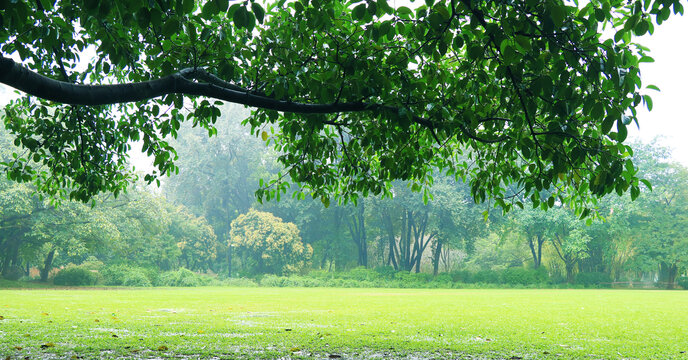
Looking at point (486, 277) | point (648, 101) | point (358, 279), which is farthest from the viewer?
point (358, 279)

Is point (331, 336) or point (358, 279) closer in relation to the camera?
point (331, 336)

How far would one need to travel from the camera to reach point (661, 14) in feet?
12.0

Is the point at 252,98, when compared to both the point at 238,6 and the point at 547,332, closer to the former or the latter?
the point at 238,6

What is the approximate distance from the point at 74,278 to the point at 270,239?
14292 mm

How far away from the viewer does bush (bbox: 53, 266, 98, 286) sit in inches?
1182

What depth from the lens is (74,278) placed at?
3023 centimetres

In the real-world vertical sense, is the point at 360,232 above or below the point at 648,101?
above

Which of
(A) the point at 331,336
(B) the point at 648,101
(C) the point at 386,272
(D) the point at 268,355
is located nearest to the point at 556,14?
(B) the point at 648,101

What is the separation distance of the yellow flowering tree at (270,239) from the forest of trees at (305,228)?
0.11 m

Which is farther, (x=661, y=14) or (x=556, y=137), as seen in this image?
(x=556, y=137)

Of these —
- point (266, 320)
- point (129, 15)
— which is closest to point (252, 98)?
point (129, 15)

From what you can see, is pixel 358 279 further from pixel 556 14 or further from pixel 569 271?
pixel 556 14

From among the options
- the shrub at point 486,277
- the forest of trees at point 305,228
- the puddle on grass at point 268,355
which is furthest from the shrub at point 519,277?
the puddle on grass at point 268,355

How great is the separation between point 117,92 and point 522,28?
3.29 m
